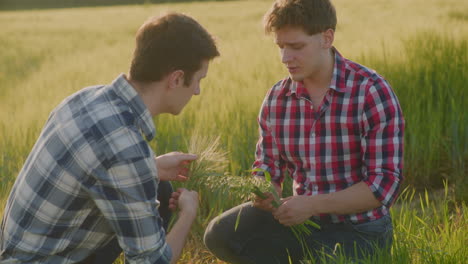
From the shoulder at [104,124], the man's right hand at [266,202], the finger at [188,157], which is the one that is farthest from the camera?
the man's right hand at [266,202]

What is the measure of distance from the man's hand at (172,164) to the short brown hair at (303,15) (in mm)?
591

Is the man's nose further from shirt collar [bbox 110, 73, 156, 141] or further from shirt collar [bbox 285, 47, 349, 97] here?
shirt collar [bbox 110, 73, 156, 141]

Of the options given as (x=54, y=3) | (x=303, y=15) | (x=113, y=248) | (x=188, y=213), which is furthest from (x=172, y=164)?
(x=54, y=3)

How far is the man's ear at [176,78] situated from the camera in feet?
5.75

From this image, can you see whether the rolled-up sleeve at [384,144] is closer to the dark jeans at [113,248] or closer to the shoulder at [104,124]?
the dark jeans at [113,248]

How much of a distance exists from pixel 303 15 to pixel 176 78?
24.1 inches

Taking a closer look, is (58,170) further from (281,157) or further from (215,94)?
(215,94)

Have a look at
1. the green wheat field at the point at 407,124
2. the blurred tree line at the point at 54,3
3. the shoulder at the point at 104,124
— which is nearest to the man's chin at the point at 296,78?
the green wheat field at the point at 407,124

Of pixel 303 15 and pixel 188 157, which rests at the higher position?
pixel 303 15

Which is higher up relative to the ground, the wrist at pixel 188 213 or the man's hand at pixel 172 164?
the man's hand at pixel 172 164

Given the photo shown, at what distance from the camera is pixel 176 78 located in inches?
69.4

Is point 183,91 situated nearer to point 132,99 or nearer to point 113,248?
point 132,99

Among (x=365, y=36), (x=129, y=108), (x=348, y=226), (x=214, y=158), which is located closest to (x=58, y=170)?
(x=129, y=108)

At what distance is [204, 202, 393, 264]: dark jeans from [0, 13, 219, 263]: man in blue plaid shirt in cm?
52
